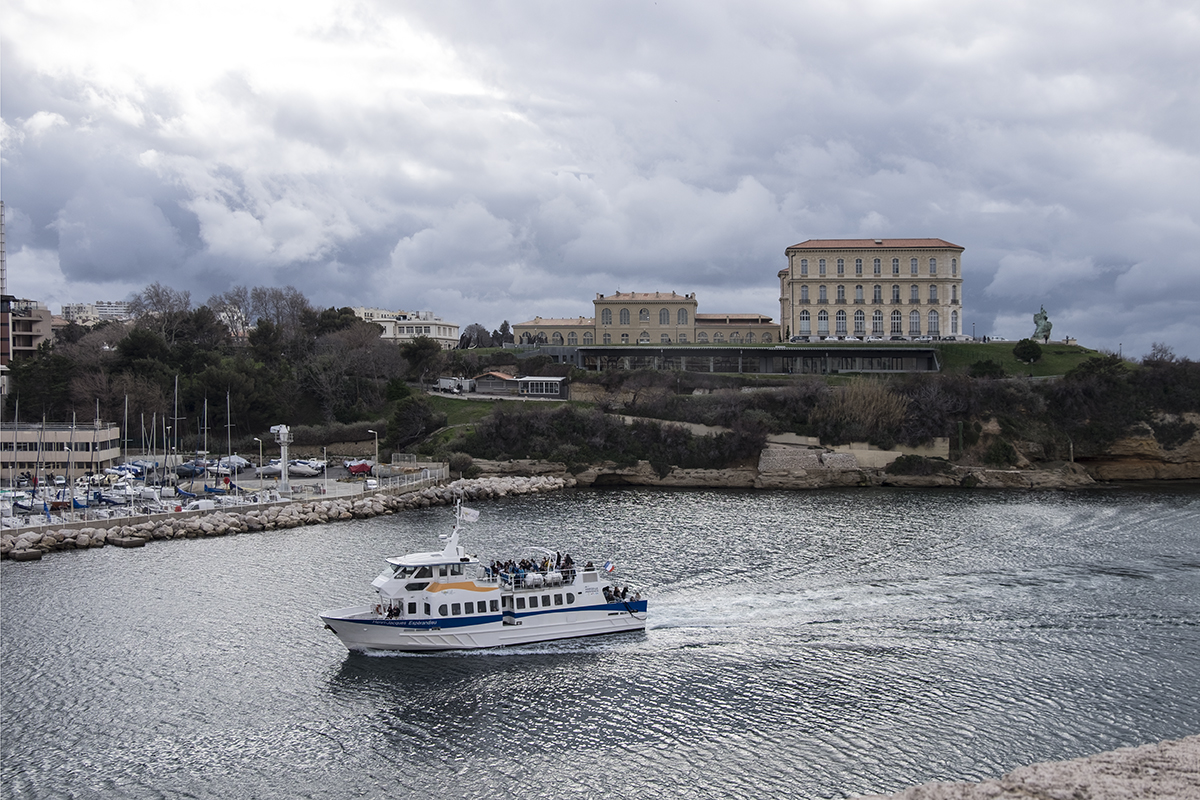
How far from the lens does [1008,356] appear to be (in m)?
93.5

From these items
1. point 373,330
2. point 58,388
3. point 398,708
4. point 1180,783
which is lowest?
point 398,708

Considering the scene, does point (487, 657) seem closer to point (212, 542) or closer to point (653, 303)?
point (212, 542)

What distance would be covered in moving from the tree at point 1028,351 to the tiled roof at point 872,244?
18.7m

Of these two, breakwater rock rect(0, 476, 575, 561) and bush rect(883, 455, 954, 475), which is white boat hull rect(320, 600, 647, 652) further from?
bush rect(883, 455, 954, 475)

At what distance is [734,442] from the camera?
243ft

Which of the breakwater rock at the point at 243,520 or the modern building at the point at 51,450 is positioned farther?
the modern building at the point at 51,450

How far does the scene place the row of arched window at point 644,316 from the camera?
110375 millimetres

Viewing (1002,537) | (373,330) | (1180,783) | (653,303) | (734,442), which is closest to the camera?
(1180,783)

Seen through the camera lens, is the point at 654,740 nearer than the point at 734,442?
Yes

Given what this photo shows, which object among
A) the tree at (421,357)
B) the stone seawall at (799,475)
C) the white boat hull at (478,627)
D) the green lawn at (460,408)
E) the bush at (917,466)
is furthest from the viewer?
the tree at (421,357)

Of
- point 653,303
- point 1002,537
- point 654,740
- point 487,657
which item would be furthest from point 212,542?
point 653,303

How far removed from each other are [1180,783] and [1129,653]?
12.0 meters

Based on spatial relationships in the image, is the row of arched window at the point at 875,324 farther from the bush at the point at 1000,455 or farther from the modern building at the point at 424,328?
the modern building at the point at 424,328

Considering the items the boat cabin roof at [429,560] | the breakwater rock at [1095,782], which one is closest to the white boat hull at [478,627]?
the boat cabin roof at [429,560]
